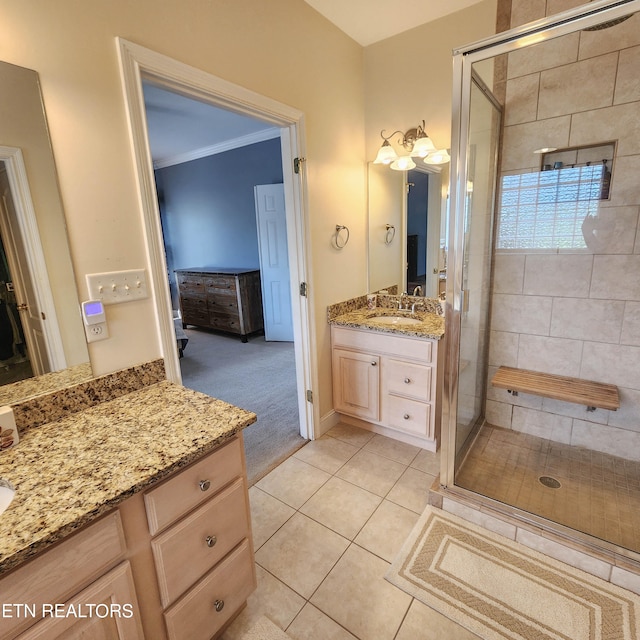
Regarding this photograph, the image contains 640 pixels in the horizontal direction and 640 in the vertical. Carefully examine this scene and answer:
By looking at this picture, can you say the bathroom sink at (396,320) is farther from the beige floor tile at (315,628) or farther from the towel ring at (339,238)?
the beige floor tile at (315,628)

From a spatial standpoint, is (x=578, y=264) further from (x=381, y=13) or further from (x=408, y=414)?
(x=381, y=13)

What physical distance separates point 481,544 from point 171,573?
133cm

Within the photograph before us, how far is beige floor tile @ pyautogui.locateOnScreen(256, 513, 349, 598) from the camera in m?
1.52

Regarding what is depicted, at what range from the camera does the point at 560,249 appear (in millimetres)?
2096

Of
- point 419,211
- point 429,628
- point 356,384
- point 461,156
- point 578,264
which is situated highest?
point 461,156

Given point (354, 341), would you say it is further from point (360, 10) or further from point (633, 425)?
point (360, 10)

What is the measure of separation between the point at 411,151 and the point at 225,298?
10.9 feet

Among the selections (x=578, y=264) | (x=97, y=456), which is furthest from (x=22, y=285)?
(x=578, y=264)

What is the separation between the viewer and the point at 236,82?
1707 millimetres

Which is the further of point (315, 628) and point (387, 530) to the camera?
point (387, 530)

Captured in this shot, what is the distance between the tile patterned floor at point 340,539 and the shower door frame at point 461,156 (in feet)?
1.20

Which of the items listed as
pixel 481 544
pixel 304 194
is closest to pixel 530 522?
pixel 481 544

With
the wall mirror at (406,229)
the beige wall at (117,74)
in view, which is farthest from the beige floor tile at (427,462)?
the beige wall at (117,74)

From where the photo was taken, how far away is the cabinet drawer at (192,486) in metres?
0.98
